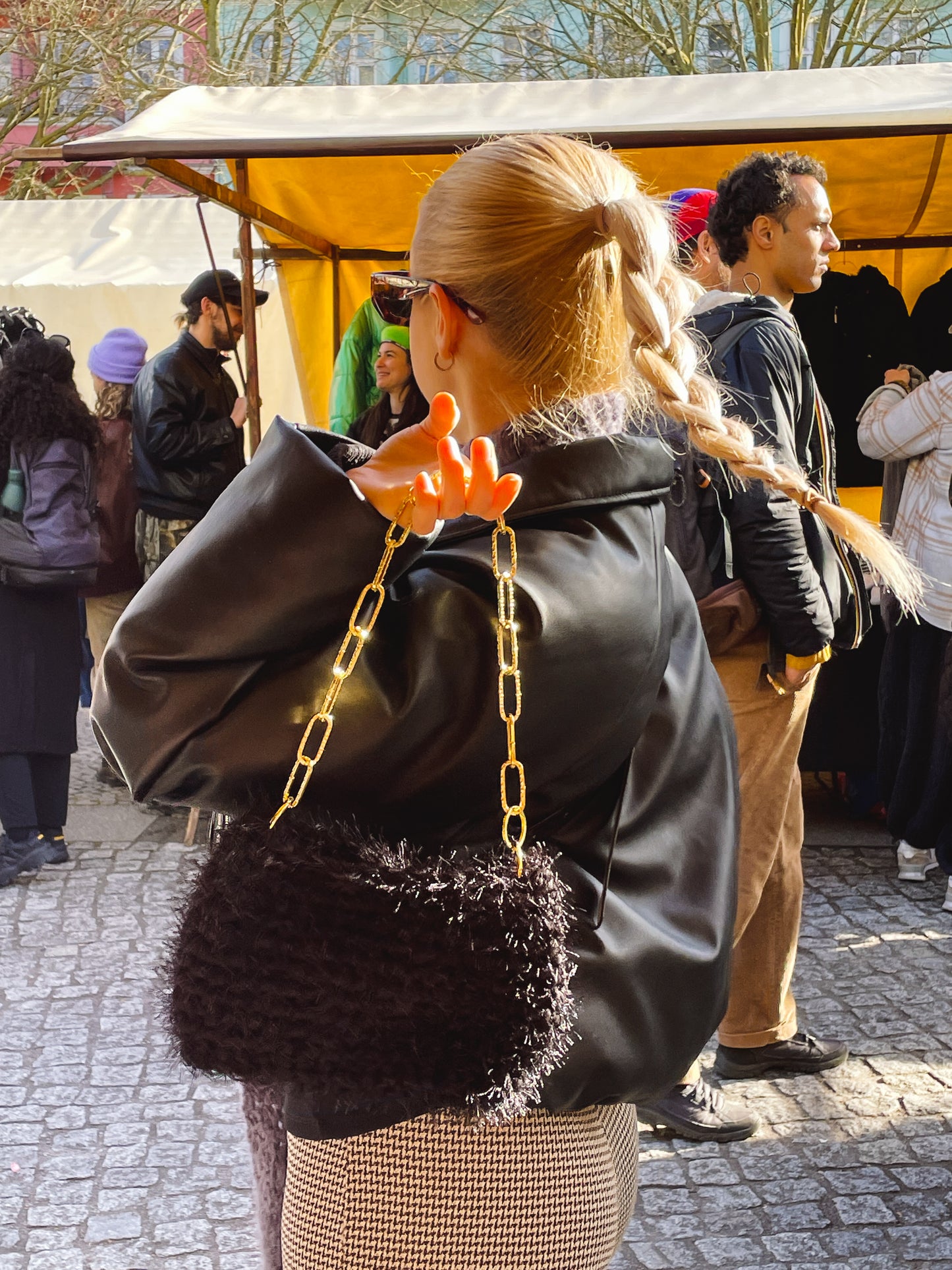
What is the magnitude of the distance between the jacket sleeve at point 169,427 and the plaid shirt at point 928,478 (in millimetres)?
2963

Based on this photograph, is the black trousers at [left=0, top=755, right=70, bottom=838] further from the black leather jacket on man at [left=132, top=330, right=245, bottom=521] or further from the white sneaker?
the white sneaker

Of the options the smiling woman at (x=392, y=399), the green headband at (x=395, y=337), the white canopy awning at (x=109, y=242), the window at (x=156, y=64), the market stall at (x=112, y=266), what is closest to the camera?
the smiling woman at (x=392, y=399)

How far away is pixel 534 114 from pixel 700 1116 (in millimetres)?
3794

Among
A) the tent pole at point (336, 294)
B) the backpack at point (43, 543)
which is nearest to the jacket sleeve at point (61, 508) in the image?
the backpack at point (43, 543)

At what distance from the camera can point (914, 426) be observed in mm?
5020

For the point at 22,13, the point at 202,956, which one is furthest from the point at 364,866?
the point at 22,13

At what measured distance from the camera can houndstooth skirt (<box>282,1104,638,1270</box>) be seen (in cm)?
129

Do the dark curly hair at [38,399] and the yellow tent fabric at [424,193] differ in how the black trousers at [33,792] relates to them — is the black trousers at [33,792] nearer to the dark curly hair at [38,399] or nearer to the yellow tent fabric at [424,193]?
the dark curly hair at [38,399]

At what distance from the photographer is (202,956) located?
122 cm

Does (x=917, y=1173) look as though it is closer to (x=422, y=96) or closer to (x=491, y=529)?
(x=491, y=529)

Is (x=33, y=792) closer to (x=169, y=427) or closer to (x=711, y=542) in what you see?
(x=169, y=427)

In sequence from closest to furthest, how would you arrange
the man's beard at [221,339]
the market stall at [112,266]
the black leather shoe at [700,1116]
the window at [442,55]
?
1. the black leather shoe at [700,1116]
2. the man's beard at [221,339]
3. the market stall at [112,266]
4. the window at [442,55]

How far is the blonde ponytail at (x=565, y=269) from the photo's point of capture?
4.42 feet

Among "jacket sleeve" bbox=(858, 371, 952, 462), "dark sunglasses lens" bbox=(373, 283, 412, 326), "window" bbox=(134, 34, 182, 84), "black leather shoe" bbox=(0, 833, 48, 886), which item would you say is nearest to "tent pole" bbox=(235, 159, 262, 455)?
"black leather shoe" bbox=(0, 833, 48, 886)
